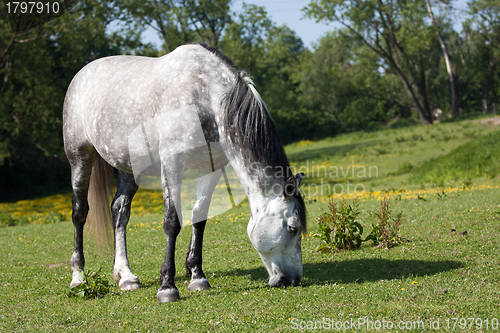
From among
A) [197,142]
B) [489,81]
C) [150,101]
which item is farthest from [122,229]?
[489,81]

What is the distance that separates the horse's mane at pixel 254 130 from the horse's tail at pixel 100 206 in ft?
9.08

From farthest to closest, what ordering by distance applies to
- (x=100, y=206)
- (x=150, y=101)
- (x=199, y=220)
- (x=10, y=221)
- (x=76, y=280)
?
1. (x=10, y=221)
2. (x=100, y=206)
3. (x=76, y=280)
4. (x=199, y=220)
5. (x=150, y=101)

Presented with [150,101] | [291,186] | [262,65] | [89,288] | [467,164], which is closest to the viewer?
[291,186]

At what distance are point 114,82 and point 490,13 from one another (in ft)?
170

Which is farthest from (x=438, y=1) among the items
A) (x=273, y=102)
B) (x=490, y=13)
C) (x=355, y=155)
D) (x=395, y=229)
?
(x=395, y=229)

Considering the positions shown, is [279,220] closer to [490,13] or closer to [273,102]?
[273,102]

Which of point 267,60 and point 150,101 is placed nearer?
point 150,101

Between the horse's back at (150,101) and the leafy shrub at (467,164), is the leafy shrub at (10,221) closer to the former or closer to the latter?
the horse's back at (150,101)

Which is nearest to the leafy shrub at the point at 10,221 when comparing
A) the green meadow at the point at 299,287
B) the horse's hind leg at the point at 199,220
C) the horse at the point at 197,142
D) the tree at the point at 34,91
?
the green meadow at the point at 299,287

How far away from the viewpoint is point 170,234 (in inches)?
180

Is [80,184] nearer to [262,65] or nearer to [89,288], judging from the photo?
[89,288]

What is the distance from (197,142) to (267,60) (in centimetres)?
4252

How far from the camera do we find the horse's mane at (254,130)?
4.23m

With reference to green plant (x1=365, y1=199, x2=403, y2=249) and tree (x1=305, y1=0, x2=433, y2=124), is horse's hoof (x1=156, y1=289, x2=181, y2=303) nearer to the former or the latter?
green plant (x1=365, y1=199, x2=403, y2=249)
